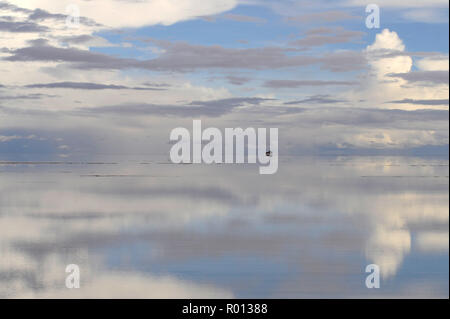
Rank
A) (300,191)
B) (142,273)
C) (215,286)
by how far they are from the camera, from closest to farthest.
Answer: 1. (215,286)
2. (142,273)
3. (300,191)

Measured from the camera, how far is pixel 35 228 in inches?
1261

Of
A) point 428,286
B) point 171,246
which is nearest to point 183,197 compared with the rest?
point 171,246

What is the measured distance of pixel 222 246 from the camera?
27203 millimetres

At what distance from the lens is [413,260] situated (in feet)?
81.3

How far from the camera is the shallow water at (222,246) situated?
802 inches

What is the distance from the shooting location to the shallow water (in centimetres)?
2036

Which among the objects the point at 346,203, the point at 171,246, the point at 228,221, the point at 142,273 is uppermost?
the point at 346,203

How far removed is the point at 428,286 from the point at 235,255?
9.33 metres

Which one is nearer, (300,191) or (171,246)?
(171,246)
